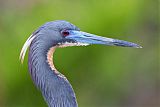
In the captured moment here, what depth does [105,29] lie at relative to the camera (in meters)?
7.12

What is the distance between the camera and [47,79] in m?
3.79

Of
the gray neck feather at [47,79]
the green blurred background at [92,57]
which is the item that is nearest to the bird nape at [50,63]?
the gray neck feather at [47,79]

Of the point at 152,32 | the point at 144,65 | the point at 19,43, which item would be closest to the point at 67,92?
the point at 19,43

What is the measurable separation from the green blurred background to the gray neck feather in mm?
2491

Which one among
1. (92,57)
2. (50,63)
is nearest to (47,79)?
(50,63)

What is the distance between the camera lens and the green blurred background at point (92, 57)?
21.9 feet

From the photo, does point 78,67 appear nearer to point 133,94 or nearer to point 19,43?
point 19,43

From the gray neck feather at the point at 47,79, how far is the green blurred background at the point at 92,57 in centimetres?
249

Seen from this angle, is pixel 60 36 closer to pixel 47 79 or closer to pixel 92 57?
Answer: pixel 47 79

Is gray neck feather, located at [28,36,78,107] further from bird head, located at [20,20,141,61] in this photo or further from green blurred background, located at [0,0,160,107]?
green blurred background, located at [0,0,160,107]

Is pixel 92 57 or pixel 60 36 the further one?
pixel 92 57

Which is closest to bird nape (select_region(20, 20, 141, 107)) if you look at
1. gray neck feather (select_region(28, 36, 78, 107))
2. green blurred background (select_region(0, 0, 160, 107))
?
gray neck feather (select_region(28, 36, 78, 107))

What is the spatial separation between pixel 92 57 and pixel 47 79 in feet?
10.9

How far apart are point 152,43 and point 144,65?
42cm
